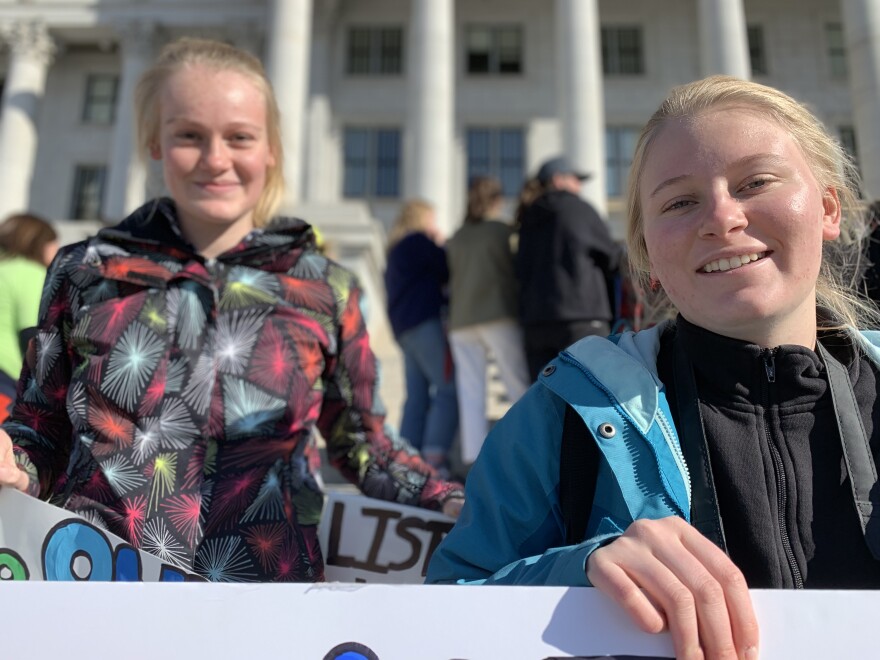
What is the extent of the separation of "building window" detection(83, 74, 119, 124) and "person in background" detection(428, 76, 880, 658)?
3381 cm

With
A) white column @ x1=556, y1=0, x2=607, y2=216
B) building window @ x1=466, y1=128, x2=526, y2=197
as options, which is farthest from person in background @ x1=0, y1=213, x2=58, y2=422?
building window @ x1=466, y1=128, x2=526, y2=197

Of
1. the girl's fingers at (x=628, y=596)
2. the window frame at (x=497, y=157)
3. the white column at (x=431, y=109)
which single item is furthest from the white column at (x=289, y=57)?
the girl's fingers at (x=628, y=596)

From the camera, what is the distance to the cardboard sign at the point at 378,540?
2.26 metres

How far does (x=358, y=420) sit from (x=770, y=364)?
124cm

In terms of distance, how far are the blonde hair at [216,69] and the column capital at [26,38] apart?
31.0 meters

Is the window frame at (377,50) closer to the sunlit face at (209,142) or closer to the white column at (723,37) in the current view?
the white column at (723,37)

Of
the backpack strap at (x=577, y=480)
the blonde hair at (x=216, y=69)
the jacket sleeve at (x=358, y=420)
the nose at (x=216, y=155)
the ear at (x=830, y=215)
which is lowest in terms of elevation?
the backpack strap at (x=577, y=480)

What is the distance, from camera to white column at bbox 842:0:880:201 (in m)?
21.6

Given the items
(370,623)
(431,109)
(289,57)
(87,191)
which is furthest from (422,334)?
(87,191)

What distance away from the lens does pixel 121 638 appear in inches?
48.6

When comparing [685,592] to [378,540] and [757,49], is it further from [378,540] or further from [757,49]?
[757,49]

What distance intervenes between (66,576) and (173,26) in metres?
30.6

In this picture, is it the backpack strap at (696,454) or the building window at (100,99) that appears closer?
the backpack strap at (696,454)

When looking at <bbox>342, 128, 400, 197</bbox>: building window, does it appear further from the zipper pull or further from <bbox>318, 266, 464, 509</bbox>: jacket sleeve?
the zipper pull
